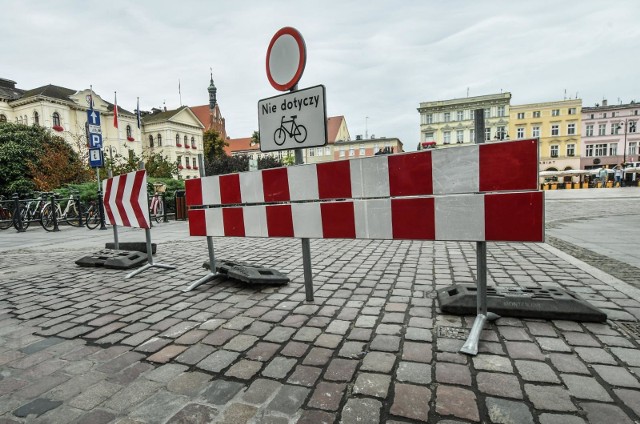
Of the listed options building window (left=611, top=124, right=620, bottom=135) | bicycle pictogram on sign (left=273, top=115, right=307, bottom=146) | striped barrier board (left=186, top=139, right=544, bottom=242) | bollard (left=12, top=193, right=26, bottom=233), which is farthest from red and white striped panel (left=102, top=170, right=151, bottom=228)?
building window (left=611, top=124, right=620, bottom=135)

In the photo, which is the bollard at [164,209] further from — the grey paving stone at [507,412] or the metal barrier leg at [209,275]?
the grey paving stone at [507,412]

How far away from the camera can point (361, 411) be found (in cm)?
162

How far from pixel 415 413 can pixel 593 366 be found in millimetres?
1109

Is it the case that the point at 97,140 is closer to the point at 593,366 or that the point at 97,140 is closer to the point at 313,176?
the point at 313,176

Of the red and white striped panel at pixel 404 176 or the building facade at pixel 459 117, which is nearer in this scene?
the red and white striped panel at pixel 404 176

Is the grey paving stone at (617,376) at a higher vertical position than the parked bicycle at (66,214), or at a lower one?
lower

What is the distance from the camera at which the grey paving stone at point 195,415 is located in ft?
5.25

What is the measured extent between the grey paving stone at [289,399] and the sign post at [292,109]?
4.63ft

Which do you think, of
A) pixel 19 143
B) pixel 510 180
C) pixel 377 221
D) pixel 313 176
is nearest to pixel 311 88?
pixel 313 176

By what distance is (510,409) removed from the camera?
159 cm

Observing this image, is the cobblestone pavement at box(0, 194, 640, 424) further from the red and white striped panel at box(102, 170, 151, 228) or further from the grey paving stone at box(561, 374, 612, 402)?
the red and white striped panel at box(102, 170, 151, 228)

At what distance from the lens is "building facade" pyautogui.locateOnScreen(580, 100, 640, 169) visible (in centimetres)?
6631

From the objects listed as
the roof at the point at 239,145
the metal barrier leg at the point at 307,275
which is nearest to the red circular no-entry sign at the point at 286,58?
the metal barrier leg at the point at 307,275

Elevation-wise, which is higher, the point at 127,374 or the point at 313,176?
the point at 313,176
